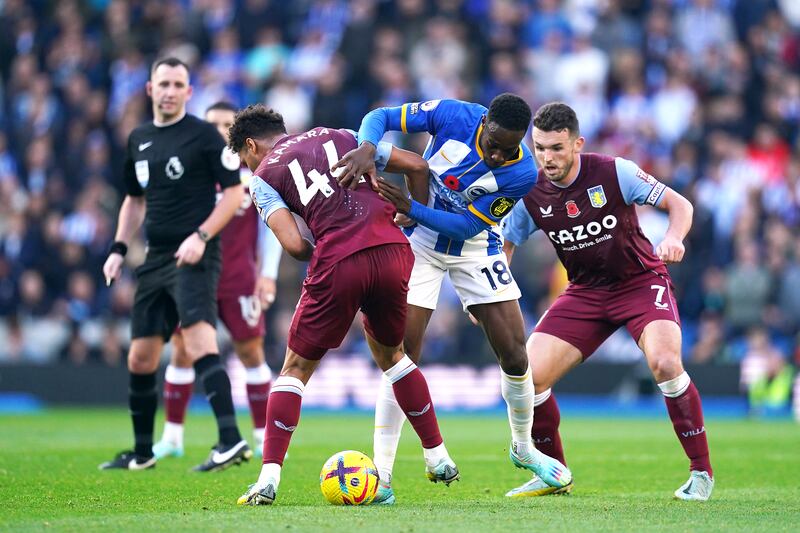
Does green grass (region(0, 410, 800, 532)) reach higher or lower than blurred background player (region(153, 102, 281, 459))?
lower

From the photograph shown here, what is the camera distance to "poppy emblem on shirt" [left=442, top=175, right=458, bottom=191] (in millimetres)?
7523

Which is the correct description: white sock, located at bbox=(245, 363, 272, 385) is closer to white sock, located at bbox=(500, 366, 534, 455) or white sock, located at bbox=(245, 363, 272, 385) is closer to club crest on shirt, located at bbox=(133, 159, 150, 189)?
club crest on shirt, located at bbox=(133, 159, 150, 189)

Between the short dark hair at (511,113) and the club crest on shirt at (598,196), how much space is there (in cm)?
102

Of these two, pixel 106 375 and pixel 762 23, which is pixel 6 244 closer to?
pixel 106 375

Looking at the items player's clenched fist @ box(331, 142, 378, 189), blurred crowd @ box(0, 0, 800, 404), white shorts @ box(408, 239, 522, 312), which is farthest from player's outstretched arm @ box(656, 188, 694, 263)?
blurred crowd @ box(0, 0, 800, 404)

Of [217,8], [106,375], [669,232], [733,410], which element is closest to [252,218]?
[669,232]

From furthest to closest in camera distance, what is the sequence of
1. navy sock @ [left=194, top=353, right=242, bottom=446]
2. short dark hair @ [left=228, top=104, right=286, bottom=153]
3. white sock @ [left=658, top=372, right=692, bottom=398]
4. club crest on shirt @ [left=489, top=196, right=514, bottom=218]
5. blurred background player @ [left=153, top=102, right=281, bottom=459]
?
blurred background player @ [left=153, top=102, right=281, bottom=459] < navy sock @ [left=194, top=353, right=242, bottom=446] < white sock @ [left=658, top=372, right=692, bottom=398] < club crest on shirt @ [left=489, top=196, right=514, bottom=218] < short dark hair @ [left=228, top=104, right=286, bottom=153]

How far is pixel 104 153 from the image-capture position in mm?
20531

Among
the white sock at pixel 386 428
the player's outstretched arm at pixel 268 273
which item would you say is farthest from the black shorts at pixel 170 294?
the white sock at pixel 386 428

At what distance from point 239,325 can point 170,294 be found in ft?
4.32

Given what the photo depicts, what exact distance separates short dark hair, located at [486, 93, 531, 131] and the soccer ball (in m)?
2.12

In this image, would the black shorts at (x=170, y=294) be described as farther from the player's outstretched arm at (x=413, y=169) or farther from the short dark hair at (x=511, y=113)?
the short dark hair at (x=511, y=113)

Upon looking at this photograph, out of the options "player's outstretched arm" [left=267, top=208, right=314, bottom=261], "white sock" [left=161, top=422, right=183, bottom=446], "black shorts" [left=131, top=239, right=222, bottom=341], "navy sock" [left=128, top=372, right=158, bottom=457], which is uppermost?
"player's outstretched arm" [left=267, top=208, right=314, bottom=261]

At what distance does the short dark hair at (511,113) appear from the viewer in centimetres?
707
